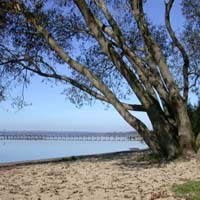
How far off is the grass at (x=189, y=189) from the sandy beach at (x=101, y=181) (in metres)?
0.19

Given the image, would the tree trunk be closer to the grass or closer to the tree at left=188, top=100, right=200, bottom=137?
the tree at left=188, top=100, right=200, bottom=137

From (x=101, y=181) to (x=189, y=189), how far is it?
2569 millimetres

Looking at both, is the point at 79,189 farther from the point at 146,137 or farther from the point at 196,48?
the point at 196,48

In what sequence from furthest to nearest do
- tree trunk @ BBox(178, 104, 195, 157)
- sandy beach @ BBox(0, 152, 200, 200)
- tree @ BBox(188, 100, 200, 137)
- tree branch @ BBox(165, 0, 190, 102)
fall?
tree @ BBox(188, 100, 200, 137)
tree branch @ BBox(165, 0, 190, 102)
tree trunk @ BBox(178, 104, 195, 157)
sandy beach @ BBox(0, 152, 200, 200)

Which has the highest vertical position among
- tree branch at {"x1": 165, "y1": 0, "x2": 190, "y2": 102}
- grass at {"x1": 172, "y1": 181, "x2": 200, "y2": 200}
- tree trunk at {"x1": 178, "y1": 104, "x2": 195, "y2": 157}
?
tree branch at {"x1": 165, "y1": 0, "x2": 190, "y2": 102}

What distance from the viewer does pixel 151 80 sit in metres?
15.9

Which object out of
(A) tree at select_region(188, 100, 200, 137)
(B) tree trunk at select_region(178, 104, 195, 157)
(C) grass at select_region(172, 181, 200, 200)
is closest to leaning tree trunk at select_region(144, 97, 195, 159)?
(B) tree trunk at select_region(178, 104, 195, 157)

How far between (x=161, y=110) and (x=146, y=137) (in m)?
1.05

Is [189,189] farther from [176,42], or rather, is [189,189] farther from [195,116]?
[195,116]

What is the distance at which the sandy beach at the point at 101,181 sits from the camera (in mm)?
8945

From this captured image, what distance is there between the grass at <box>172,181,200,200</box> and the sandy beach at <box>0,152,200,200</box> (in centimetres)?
19

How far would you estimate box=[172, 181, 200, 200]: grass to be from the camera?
8.25m

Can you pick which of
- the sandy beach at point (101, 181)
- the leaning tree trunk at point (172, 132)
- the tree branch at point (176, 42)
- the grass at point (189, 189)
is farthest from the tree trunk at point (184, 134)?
the grass at point (189, 189)

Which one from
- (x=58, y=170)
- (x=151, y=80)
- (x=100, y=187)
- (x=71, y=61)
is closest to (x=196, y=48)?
(x=151, y=80)
